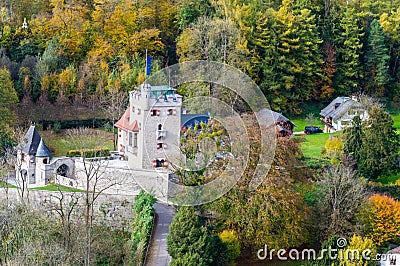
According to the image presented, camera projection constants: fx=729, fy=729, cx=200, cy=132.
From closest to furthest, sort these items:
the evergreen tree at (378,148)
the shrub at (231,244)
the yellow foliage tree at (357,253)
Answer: the yellow foliage tree at (357,253), the shrub at (231,244), the evergreen tree at (378,148)

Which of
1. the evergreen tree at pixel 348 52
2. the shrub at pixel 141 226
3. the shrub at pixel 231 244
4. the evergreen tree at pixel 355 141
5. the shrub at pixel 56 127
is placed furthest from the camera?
the evergreen tree at pixel 348 52

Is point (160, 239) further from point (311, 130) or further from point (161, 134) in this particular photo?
point (311, 130)

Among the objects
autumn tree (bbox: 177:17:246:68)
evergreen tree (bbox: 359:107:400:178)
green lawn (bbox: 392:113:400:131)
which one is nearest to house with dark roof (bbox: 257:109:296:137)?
autumn tree (bbox: 177:17:246:68)

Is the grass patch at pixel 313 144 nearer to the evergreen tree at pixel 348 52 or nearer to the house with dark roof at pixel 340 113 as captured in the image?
the house with dark roof at pixel 340 113

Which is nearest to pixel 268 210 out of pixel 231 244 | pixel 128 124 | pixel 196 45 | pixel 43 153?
pixel 231 244

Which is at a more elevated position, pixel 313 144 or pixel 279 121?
pixel 279 121

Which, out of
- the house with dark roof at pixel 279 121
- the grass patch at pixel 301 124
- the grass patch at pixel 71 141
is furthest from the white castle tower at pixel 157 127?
the grass patch at pixel 301 124

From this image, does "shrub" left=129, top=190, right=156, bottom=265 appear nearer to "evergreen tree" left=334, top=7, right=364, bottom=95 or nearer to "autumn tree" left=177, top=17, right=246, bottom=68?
"autumn tree" left=177, top=17, right=246, bottom=68
